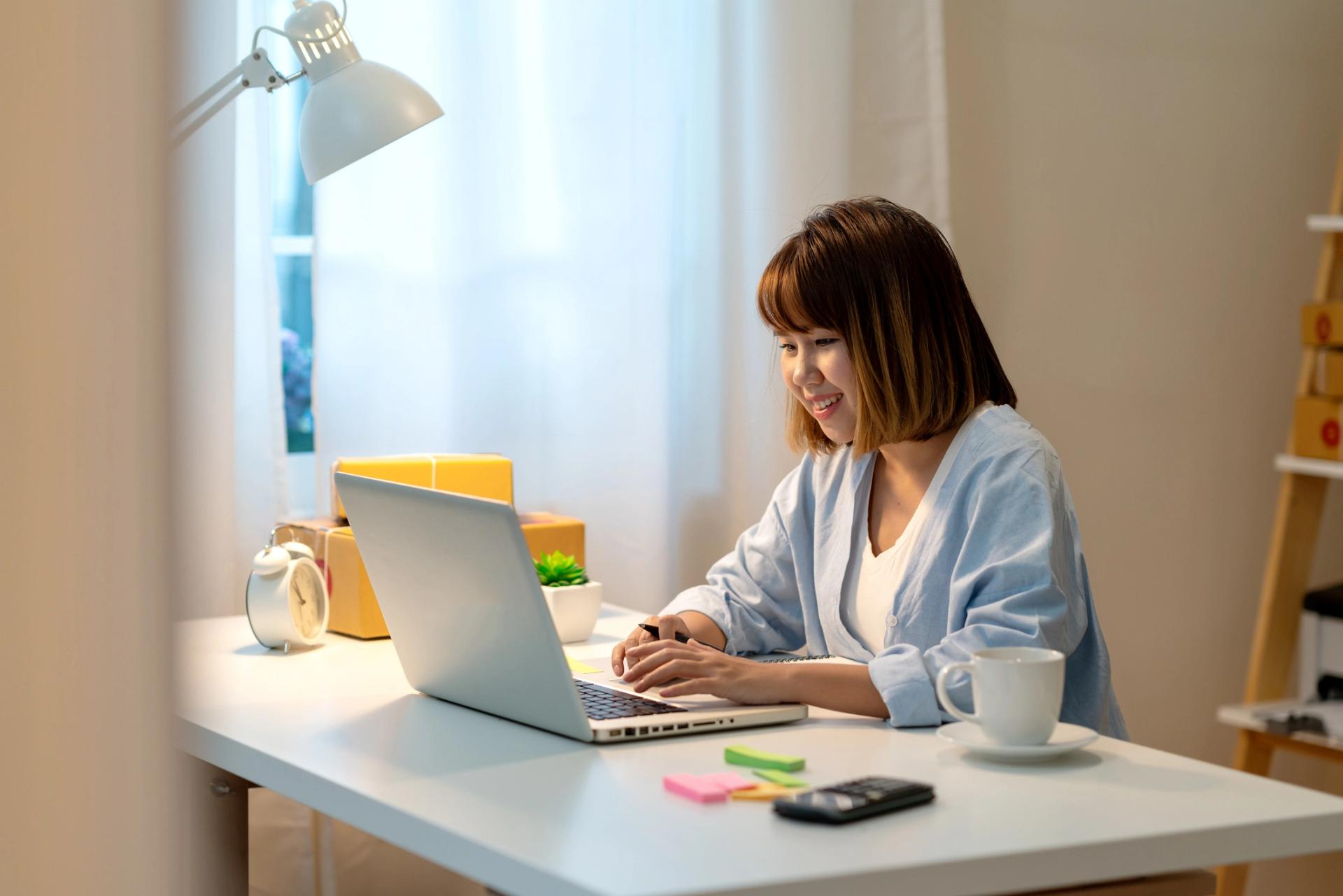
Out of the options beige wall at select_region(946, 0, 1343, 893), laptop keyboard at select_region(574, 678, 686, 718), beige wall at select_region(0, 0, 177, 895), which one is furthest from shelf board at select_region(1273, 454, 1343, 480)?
beige wall at select_region(0, 0, 177, 895)

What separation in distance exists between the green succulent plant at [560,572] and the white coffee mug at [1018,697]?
2.05 feet

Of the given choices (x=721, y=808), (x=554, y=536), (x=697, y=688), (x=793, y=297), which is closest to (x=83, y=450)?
(x=721, y=808)

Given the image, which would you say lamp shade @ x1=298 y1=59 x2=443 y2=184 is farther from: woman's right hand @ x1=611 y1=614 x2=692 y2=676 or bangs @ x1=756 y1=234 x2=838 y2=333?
woman's right hand @ x1=611 y1=614 x2=692 y2=676

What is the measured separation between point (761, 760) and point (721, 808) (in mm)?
102

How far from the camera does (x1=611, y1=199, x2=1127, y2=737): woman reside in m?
1.16

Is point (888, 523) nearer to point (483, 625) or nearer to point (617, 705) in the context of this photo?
point (617, 705)

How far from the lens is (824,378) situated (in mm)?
1414

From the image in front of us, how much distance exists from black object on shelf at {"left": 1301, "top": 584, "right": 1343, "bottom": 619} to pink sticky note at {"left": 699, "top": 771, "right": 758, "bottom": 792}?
5.86ft

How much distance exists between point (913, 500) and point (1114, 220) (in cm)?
132

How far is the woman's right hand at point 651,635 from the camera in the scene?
1316 mm

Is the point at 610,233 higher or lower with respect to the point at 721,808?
higher

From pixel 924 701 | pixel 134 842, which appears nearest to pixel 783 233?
pixel 924 701

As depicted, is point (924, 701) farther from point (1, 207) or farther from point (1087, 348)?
point (1087, 348)

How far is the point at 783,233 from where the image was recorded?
207cm
